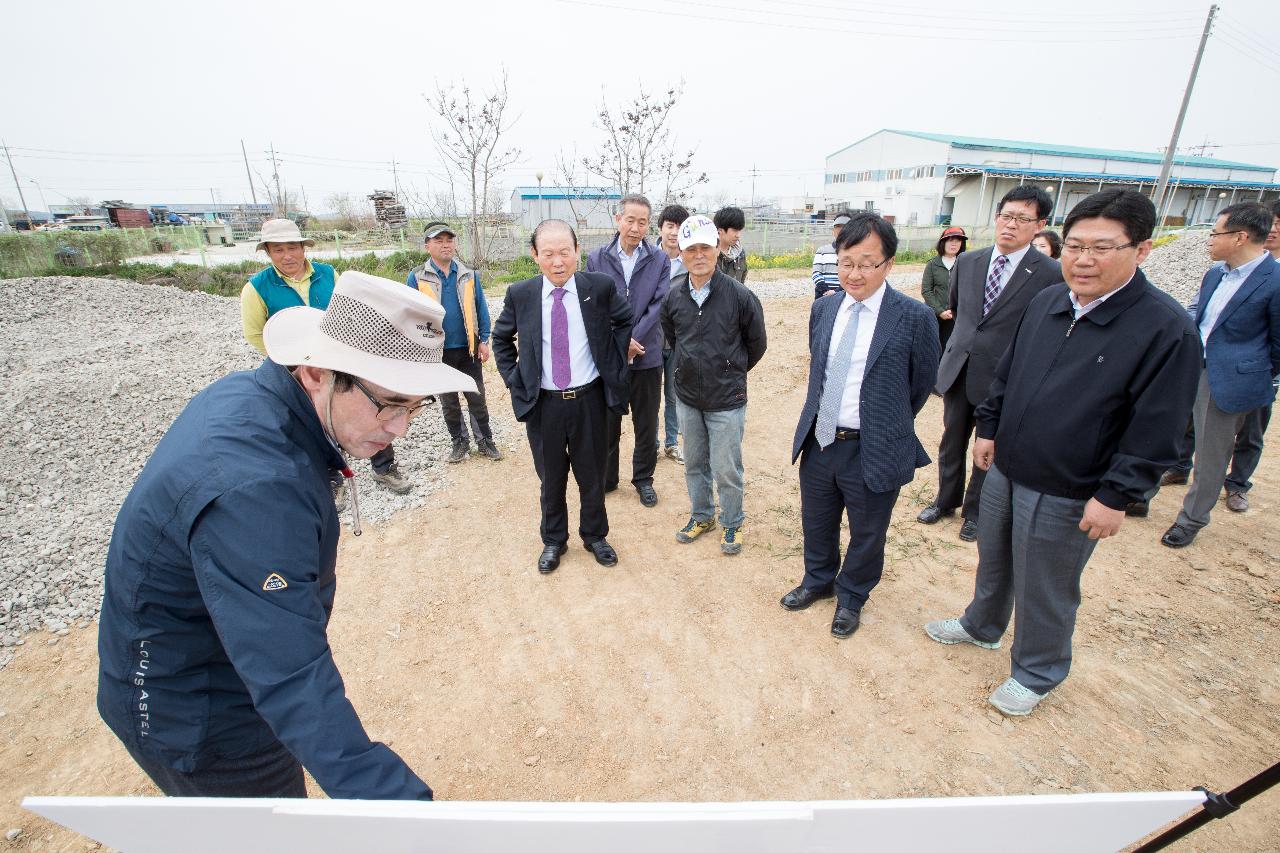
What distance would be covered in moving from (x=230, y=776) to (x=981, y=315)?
13.8 ft

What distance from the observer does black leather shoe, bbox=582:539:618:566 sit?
12.5ft

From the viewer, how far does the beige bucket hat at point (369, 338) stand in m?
1.27

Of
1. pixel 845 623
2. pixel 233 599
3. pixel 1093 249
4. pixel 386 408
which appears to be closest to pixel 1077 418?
pixel 1093 249

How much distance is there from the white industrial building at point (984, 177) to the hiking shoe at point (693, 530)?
32.5 m

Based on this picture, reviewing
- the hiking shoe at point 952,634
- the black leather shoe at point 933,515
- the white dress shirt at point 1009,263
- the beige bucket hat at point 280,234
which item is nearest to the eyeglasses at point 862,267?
the white dress shirt at point 1009,263

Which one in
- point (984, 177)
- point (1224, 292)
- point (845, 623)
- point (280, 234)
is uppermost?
point (984, 177)

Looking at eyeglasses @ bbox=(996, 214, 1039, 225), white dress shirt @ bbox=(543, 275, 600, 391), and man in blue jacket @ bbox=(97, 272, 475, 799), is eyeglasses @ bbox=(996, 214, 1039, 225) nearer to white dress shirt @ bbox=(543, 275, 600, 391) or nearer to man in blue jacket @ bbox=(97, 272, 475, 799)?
white dress shirt @ bbox=(543, 275, 600, 391)

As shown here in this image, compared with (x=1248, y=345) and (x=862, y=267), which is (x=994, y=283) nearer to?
(x=862, y=267)

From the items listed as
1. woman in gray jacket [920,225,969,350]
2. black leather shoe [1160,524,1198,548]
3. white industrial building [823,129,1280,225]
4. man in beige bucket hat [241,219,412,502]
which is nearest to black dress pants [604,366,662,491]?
man in beige bucket hat [241,219,412,502]

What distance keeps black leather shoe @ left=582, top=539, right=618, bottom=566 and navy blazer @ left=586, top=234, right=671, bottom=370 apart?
1.45 meters

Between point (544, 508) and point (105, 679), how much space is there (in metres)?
2.53

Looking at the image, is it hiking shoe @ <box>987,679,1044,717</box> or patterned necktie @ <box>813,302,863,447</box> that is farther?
patterned necktie @ <box>813,302,863,447</box>

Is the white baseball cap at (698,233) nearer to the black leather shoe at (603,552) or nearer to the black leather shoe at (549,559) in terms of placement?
the black leather shoe at (603,552)

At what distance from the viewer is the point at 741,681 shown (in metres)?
2.88
